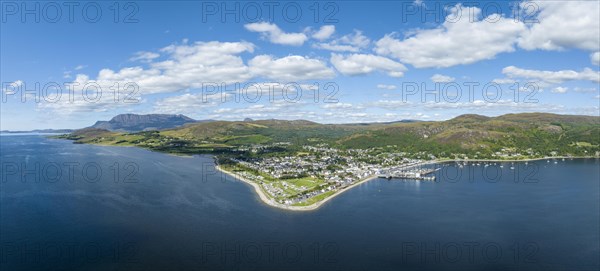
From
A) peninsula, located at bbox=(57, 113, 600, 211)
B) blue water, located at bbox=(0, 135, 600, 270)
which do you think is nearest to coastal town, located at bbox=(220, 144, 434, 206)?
peninsula, located at bbox=(57, 113, 600, 211)

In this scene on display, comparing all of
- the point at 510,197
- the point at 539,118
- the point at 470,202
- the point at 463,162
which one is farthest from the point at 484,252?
the point at 539,118

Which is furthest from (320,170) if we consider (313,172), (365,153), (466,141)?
(466,141)

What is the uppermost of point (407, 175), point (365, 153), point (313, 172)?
point (365, 153)

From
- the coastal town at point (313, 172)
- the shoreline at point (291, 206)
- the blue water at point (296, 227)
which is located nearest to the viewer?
the blue water at point (296, 227)

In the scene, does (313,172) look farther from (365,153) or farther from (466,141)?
(466,141)

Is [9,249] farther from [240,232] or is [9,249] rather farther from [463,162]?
[463,162]

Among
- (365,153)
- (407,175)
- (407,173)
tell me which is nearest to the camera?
(407,175)

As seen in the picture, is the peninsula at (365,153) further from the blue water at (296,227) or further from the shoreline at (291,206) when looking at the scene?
the blue water at (296,227)

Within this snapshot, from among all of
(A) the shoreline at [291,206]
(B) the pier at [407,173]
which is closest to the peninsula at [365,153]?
(A) the shoreline at [291,206]

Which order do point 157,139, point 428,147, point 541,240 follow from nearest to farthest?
point 541,240
point 428,147
point 157,139
